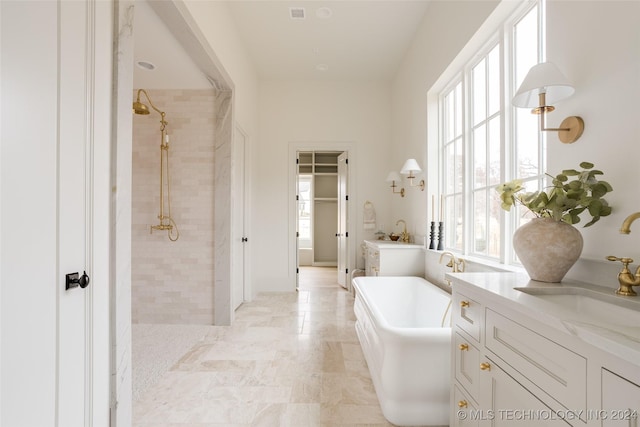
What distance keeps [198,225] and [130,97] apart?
6.26 ft

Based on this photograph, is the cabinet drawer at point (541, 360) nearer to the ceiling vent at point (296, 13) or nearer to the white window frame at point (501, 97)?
the white window frame at point (501, 97)

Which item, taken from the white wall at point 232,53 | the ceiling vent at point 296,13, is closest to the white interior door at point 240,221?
the white wall at point 232,53

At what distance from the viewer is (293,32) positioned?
11.6 feet

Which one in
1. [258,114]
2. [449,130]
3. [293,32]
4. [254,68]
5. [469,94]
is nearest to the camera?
[469,94]

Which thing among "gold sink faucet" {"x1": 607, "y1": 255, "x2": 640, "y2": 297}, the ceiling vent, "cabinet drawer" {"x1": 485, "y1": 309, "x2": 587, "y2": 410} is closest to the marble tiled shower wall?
the ceiling vent

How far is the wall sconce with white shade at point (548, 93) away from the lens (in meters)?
1.22

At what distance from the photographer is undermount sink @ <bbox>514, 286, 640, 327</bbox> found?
2.94ft

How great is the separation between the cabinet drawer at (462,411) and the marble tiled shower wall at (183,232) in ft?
8.30

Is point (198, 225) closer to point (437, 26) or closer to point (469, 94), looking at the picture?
point (469, 94)

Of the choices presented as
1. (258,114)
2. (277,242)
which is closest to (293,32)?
(258,114)

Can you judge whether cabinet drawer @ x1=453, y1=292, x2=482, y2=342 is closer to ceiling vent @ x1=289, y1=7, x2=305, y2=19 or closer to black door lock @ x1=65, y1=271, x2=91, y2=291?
black door lock @ x1=65, y1=271, x2=91, y2=291

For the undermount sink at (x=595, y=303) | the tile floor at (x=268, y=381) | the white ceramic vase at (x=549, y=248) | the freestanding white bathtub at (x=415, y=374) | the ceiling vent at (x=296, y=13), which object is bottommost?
the tile floor at (x=268, y=381)

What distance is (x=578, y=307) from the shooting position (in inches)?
44.4

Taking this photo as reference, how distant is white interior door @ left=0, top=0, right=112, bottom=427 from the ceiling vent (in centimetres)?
238
